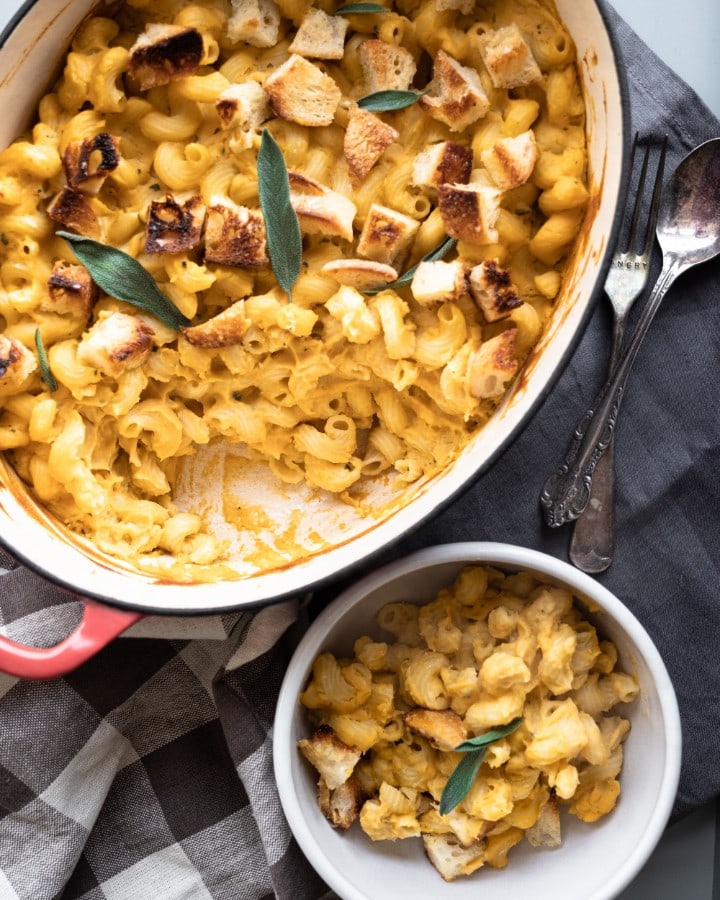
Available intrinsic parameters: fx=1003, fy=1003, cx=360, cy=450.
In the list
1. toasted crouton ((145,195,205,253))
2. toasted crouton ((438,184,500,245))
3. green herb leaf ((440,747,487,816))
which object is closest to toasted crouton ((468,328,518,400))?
toasted crouton ((438,184,500,245))

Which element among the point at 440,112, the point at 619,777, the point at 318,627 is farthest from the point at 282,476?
the point at 619,777

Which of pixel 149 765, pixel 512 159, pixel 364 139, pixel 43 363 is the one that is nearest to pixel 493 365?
pixel 512 159

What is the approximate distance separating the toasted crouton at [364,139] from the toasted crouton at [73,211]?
18.0 inches

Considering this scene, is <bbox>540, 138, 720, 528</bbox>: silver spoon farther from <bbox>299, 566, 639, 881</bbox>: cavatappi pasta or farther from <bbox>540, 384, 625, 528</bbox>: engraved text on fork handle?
<bbox>299, 566, 639, 881</bbox>: cavatappi pasta

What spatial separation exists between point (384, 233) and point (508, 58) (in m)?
0.35

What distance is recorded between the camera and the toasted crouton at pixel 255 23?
5.71 feet

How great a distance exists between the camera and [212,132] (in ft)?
5.84

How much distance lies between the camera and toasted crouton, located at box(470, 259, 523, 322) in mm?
1657

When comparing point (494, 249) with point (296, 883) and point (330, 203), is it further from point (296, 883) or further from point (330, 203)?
point (296, 883)

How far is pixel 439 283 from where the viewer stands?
65.5 inches

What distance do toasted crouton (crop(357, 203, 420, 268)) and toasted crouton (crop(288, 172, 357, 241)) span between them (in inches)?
1.4

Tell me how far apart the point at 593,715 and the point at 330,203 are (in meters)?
1.07

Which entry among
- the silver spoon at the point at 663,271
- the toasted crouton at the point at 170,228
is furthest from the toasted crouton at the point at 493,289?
the toasted crouton at the point at 170,228

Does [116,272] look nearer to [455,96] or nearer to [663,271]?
[455,96]
